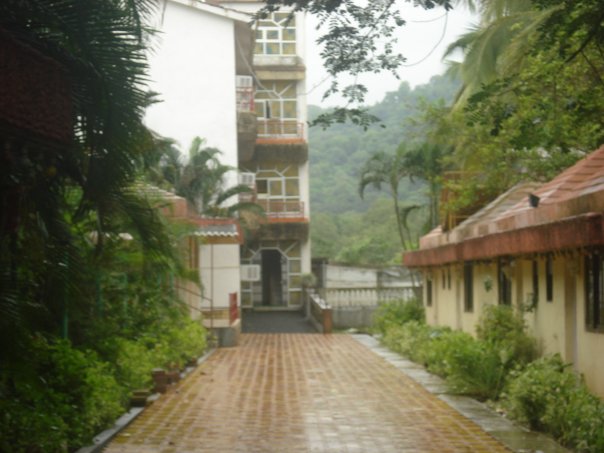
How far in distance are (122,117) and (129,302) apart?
8.37m

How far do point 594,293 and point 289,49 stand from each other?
37.2m

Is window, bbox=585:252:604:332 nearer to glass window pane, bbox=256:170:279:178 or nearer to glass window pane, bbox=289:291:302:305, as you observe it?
glass window pane, bbox=256:170:279:178

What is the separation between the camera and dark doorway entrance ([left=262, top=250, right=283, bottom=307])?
5284 cm

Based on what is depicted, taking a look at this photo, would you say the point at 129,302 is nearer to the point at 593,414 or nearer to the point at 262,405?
the point at 262,405

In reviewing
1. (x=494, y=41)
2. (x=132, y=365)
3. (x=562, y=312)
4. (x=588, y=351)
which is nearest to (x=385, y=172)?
(x=494, y=41)

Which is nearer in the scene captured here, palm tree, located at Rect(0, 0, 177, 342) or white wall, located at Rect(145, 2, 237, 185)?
palm tree, located at Rect(0, 0, 177, 342)

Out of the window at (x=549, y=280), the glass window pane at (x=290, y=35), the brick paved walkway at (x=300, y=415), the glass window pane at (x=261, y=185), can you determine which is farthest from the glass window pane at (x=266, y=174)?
the window at (x=549, y=280)

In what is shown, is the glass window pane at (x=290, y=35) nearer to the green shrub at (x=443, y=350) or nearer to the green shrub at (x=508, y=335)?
the green shrub at (x=443, y=350)

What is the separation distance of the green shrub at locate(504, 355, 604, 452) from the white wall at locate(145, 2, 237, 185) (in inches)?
1008

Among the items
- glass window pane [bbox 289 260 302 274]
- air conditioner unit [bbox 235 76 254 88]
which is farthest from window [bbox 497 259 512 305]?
glass window pane [bbox 289 260 302 274]

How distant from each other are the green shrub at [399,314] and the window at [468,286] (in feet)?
25.9

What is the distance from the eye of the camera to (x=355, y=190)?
232 feet

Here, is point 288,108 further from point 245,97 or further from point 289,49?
point 245,97

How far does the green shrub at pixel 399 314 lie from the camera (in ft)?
110
